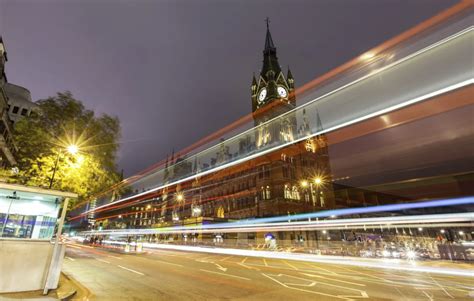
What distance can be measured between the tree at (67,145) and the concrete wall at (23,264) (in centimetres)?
1022

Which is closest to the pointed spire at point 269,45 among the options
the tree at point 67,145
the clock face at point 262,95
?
the clock face at point 262,95

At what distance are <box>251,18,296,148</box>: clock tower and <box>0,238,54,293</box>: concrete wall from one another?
54460mm

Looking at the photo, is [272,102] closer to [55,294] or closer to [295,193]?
[295,193]

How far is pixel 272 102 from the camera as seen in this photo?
68.8 meters

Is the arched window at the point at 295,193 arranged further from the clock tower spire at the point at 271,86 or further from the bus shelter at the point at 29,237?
the bus shelter at the point at 29,237

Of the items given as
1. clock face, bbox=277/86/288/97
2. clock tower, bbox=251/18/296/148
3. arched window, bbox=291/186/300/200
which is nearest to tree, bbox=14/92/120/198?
arched window, bbox=291/186/300/200

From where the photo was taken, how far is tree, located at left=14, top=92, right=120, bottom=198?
17.8m

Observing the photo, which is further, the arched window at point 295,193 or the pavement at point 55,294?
the arched window at point 295,193

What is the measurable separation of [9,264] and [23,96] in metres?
62.2

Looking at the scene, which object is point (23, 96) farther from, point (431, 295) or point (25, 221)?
point (431, 295)

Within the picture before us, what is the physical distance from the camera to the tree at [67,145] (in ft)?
58.5

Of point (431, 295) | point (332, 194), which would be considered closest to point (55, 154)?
point (431, 295)

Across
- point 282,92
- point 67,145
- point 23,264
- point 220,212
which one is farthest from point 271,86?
point 23,264

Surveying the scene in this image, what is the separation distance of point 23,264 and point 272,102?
65035 mm
